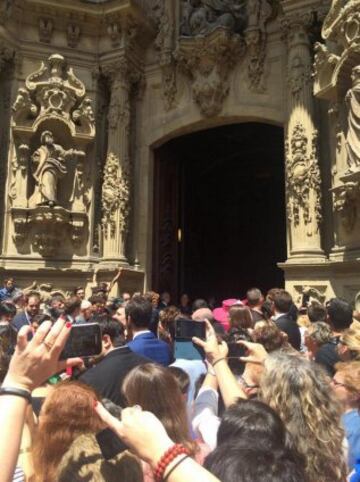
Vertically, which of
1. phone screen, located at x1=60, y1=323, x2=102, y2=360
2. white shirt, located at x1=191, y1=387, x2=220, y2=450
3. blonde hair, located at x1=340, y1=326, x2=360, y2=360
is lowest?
white shirt, located at x1=191, y1=387, x2=220, y2=450

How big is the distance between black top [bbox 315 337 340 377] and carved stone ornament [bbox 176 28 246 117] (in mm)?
8395

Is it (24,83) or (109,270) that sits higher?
(24,83)

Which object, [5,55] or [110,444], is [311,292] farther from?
[5,55]

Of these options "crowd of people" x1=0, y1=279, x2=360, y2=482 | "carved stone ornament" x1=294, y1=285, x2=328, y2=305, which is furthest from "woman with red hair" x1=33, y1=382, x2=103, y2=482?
"carved stone ornament" x1=294, y1=285, x2=328, y2=305

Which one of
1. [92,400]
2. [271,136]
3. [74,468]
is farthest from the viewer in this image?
[271,136]

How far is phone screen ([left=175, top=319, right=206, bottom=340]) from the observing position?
330cm

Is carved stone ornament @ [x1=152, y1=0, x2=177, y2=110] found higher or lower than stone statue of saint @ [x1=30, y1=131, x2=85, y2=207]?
higher

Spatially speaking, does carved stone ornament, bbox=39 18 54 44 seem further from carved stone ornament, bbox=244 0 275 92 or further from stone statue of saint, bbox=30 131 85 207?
carved stone ornament, bbox=244 0 275 92

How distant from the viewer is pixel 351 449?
2236 mm

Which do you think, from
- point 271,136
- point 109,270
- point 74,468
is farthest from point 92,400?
point 271,136

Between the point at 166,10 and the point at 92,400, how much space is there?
38.5ft

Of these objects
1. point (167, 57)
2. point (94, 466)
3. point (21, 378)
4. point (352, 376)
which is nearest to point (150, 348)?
point (352, 376)

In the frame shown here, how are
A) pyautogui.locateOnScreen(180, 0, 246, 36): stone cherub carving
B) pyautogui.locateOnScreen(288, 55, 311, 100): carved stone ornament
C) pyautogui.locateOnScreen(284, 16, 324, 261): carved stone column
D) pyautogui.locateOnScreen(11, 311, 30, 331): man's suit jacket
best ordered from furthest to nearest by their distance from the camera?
pyautogui.locateOnScreen(180, 0, 246, 36): stone cherub carving < pyautogui.locateOnScreen(288, 55, 311, 100): carved stone ornament < pyautogui.locateOnScreen(284, 16, 324, 261): carved stone column < pyautogui.locateOnScreen(11, 311, 30, 331): man's suit jacket

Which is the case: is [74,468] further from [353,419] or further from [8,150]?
[8,150]
